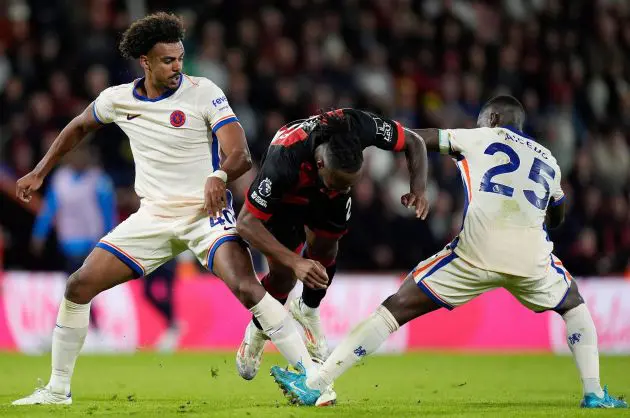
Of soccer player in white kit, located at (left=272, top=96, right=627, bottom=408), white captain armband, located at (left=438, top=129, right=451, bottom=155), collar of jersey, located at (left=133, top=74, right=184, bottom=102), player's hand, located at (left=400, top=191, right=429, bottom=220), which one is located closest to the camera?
player's hand, located at (left=400, top=191, right=429, bottom=220)

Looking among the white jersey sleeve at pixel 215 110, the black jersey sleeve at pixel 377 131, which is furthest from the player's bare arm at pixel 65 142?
the black jersey sleeve at pixel 377 131

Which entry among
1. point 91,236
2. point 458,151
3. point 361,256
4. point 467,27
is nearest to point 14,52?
point 91,236

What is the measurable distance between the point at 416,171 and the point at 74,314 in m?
2.56

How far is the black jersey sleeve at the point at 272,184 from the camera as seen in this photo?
7402 millimetres

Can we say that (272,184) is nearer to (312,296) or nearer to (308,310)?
(312,296)

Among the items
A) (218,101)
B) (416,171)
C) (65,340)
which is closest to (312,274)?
(416,171)

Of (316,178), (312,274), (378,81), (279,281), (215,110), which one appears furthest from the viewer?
(378,81)

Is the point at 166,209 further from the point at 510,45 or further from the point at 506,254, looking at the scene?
the point at 510,45

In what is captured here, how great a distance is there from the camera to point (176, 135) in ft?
25.8

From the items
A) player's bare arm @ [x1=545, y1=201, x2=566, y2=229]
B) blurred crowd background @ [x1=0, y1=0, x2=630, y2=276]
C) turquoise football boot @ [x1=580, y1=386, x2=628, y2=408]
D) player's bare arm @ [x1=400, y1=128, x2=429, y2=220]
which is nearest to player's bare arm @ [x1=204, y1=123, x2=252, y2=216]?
player's bare arm @ [x1=400, y1=128, x2=429, y2=220]

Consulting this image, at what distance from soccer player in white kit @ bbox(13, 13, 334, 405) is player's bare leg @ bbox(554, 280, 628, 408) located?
5.96ft

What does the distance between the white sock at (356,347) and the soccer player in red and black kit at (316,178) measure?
41 cm

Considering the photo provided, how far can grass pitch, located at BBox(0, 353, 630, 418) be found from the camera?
289 inches

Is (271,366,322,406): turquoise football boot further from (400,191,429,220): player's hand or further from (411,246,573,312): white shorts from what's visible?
(400,191,429,220): player's hand
